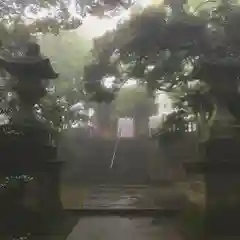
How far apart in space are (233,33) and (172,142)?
1.32 feet

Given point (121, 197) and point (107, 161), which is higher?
point (107, 161)

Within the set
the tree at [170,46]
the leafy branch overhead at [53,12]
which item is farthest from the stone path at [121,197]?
the leafy branch overhead at [53,12]

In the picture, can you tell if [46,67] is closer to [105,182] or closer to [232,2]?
[105,182]

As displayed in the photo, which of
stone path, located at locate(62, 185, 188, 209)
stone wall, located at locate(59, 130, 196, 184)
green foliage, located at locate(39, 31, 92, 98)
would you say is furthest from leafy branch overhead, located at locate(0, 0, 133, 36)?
stone path, located at locate(62, 185, 188, 209)

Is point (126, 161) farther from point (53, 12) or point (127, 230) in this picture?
point (53, 12)

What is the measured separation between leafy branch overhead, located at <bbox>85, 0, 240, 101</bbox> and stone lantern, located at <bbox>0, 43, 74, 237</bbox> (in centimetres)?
18

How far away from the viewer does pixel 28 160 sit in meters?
1.27

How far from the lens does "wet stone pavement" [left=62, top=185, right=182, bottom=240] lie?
4.01ft

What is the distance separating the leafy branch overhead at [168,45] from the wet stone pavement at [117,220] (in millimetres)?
327

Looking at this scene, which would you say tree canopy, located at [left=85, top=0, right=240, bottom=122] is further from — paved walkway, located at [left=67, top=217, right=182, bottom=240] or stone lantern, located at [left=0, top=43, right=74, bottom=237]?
paved walkway, located at [left=67, top=217, right=182, bottom=240]

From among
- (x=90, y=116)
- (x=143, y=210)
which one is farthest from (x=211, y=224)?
(x=90, y=116)

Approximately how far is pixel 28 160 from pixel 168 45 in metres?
0.58

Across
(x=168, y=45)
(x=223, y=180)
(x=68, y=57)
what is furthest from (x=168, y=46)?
(x=223, y=180)

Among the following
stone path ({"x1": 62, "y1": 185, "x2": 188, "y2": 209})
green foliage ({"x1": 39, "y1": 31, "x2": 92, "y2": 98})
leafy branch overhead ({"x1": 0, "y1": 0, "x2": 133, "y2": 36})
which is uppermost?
leafy branch overhead ({"x1": 0, "y1": 0, "x2": 133, "y2": 36})
